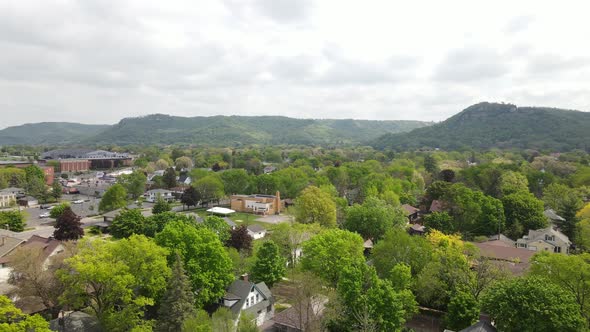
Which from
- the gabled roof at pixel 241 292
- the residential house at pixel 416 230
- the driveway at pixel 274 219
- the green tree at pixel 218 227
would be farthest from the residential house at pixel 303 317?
the driveway at pixel 274 219

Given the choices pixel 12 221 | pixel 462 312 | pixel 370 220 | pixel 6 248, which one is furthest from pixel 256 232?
pixel 12 221

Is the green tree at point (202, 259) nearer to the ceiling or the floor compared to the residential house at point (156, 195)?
nearer to the ceiling

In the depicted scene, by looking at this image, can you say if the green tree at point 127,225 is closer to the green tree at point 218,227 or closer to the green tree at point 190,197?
the green tree at point 218,227

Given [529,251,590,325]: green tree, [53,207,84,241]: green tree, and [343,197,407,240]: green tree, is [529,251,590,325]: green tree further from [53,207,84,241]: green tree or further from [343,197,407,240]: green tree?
[53,207,84,241]: green tree

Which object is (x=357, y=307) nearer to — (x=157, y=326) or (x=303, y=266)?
(x=303, y=266)

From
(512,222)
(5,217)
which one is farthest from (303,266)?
(5,217)
